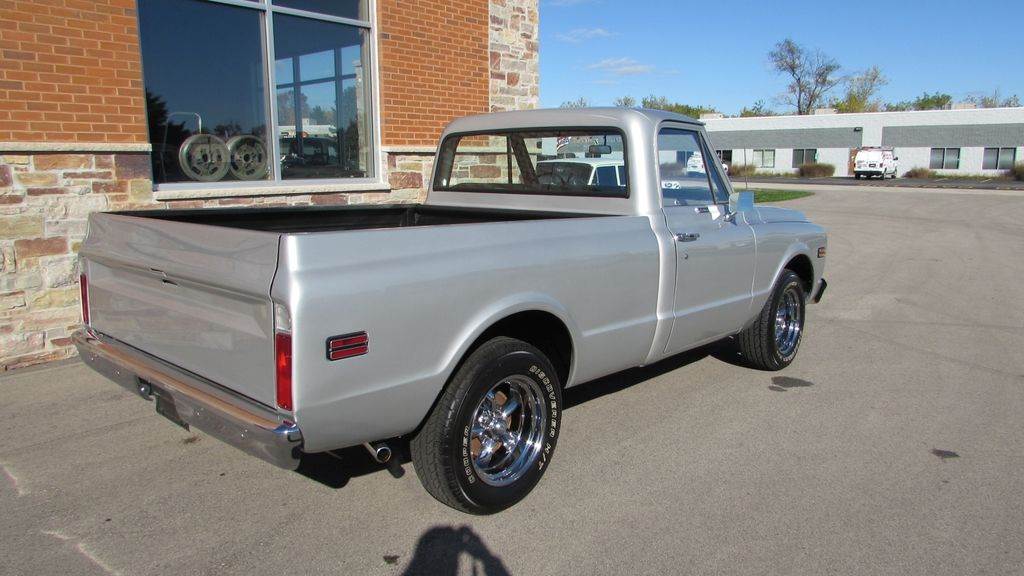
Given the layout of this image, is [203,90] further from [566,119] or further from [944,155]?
[944,155]

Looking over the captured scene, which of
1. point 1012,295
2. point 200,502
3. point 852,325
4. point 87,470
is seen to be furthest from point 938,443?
point 1012,295

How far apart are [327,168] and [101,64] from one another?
2601 millimetres

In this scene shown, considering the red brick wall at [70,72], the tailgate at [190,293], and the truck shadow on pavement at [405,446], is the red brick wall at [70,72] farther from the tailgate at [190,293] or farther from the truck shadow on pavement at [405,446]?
the truck shadow on pavement at [405,446]

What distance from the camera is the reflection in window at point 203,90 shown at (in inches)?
268

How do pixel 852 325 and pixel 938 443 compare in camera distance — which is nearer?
pixel 938 443

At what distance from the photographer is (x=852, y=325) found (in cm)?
744


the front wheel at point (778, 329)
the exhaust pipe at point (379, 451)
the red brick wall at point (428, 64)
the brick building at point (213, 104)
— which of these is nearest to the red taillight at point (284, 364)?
the exhaust pipe at point (379, 451)

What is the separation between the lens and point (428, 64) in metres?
8.67

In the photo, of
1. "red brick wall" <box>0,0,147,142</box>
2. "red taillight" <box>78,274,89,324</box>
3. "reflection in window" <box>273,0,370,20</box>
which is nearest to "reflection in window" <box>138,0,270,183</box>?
"reflection in window" <box>273,0,370,20</box>

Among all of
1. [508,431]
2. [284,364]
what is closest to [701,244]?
[508,431]

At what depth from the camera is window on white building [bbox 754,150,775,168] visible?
184ft

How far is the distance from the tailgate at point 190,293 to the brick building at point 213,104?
245cm

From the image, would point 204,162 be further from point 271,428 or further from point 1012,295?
point 1012,295

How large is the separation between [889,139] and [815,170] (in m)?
5.59
